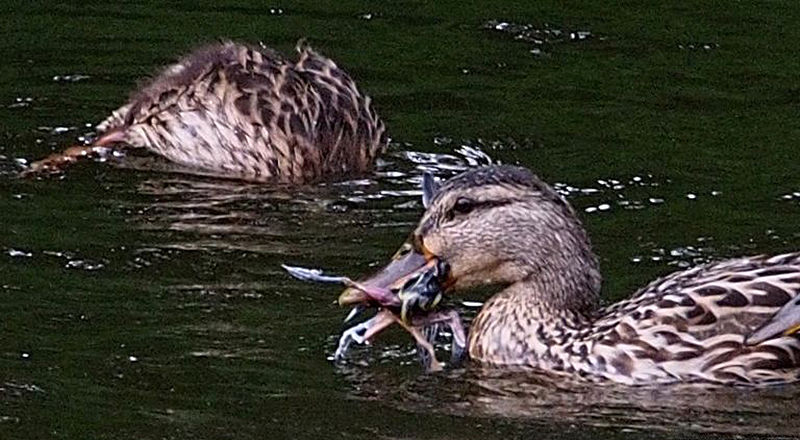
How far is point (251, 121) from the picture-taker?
1430 centimetres

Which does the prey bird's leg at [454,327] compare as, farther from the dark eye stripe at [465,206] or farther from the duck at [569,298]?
the dark eye stripe at [465,206]

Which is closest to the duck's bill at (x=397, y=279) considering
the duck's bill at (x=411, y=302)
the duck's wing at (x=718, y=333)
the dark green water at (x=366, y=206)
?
the duck's bill at (x=411, y=302)

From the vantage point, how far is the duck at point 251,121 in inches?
557

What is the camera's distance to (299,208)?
1308 cm

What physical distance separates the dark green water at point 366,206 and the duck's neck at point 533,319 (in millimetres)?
263

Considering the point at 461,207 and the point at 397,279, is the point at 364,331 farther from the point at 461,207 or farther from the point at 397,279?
the point at 461,207

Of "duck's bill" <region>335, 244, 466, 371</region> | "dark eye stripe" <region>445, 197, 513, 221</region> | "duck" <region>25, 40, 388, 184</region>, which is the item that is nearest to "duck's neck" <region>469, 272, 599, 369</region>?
"duck's bill" <region>335, 244, 466, 371</region>

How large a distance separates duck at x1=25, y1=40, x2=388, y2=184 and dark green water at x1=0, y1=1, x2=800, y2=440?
0.87 feet

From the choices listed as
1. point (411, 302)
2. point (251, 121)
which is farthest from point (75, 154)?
point (411, 302)

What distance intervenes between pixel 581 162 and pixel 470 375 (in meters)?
3.28

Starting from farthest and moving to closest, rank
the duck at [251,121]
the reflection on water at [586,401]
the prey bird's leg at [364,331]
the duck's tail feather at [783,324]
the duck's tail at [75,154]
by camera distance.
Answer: the duck at [251,121] → the duck's tail at [75,154] → the prey bird's leg at [364,331] → the duck's tail feather at [783,324] → the reflection on water at [586,401]

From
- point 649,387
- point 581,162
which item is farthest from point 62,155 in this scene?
point 649,387

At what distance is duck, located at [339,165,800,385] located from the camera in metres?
10.2

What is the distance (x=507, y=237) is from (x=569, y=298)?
373 mm
